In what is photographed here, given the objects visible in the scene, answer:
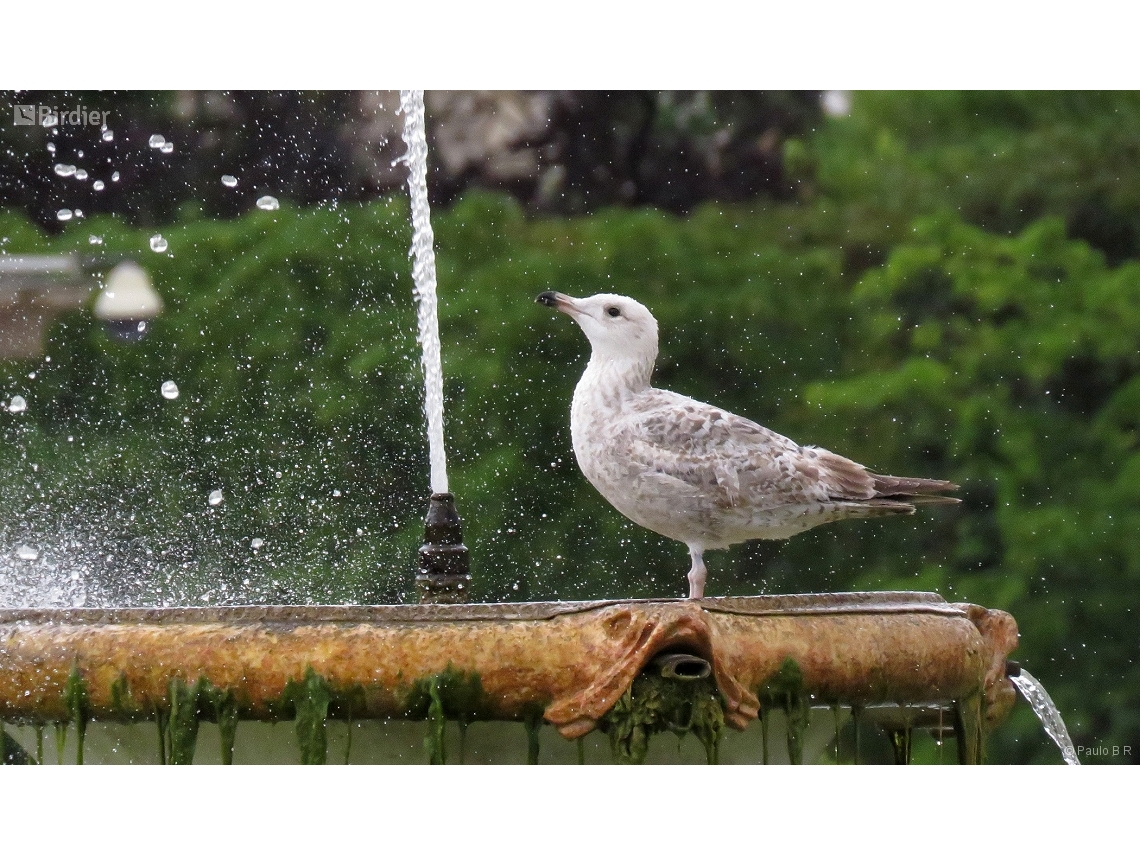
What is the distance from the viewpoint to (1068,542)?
5.58m

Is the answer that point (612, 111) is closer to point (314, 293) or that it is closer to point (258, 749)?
point (314, 293)

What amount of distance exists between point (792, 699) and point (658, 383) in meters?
3.58

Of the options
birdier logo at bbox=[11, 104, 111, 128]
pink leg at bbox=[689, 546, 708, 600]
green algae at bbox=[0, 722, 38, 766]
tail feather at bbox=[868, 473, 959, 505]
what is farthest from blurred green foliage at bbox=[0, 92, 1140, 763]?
tail feather at bbox=[868, 473, 959, 505]

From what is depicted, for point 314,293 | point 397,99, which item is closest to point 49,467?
point 314,293

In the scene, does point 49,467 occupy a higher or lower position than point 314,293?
lower

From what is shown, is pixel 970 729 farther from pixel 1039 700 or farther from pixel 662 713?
pixel 662 713

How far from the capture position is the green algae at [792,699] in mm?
2293

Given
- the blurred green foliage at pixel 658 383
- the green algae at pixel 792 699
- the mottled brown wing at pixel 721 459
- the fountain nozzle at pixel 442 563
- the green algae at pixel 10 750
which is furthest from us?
the blurred green foliage at pixel 658 383

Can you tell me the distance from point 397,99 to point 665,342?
5.40 feet

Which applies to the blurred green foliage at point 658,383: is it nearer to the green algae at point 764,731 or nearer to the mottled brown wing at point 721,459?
the mottled brown wing at point 721,459

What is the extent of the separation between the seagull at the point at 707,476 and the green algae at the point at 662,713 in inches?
23.8

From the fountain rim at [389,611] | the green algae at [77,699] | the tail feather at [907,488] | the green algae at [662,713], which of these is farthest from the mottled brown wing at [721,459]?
the green algae at [77,699]

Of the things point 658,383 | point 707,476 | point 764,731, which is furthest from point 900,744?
point 658,383

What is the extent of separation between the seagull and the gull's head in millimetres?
66
